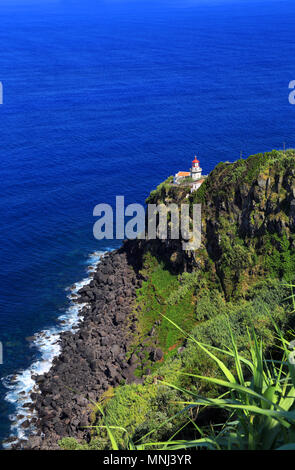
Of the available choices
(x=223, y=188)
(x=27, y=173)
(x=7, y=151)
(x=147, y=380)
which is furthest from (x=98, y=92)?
(x=147, y=380)

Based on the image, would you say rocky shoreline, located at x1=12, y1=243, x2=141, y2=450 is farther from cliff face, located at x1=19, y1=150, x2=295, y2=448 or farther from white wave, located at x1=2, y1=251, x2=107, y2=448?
white wave, located at x1=2, y1=251, x2=107, y2=448

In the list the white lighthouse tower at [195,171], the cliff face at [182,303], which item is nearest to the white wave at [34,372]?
the cliff face at [182,303]

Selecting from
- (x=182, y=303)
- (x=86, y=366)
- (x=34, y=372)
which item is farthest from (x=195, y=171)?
(x=34, y=372)

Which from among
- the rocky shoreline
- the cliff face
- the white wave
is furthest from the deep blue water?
the cliff face

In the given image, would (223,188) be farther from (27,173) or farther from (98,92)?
(98,92)

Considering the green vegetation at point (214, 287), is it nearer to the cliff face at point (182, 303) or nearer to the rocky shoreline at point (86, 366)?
the cliff face at point (182, 303)

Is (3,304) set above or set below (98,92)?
below

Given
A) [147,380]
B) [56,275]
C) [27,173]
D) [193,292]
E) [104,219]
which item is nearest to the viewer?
[147,380]

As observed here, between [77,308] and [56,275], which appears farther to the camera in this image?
[56,275]

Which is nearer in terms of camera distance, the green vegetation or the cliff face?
the green vegetation
